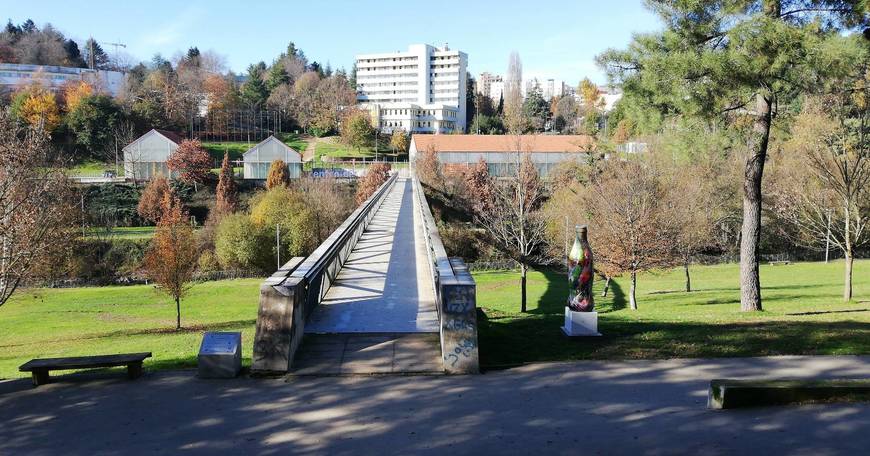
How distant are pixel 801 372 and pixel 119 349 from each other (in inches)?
608

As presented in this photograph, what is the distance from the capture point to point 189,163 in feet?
216

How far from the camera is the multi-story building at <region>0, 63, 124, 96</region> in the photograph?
106562 mm

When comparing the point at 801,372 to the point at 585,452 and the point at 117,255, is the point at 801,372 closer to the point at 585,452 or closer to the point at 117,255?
the point at 585,452

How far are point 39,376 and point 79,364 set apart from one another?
47cm

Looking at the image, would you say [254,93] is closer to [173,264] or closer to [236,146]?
[236,146]

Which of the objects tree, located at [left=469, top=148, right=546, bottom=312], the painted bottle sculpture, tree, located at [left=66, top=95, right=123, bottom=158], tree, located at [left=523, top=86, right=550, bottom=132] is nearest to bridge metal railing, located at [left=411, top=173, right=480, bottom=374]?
the painted bottle sculpture

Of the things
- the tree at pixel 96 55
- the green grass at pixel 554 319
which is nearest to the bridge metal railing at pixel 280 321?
the green grass at pixel 554 319

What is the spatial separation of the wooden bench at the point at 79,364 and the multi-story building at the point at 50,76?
370 ft

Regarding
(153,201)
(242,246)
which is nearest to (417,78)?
(153,201)

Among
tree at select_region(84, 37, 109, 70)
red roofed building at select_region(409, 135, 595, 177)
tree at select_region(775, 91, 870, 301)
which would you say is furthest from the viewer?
tree at select_region(84, 37, 109, 70)

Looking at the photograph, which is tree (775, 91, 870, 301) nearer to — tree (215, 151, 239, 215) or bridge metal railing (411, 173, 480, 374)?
bridge metal railing (411, 173, 480, 374)

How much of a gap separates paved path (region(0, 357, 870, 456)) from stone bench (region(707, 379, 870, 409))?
0.12 m

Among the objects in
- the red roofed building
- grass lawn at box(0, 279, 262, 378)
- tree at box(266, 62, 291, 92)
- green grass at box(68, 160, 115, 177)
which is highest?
tree at box(266, 62, 291, 92)

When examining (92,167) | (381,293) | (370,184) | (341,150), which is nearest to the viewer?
(381,293)
